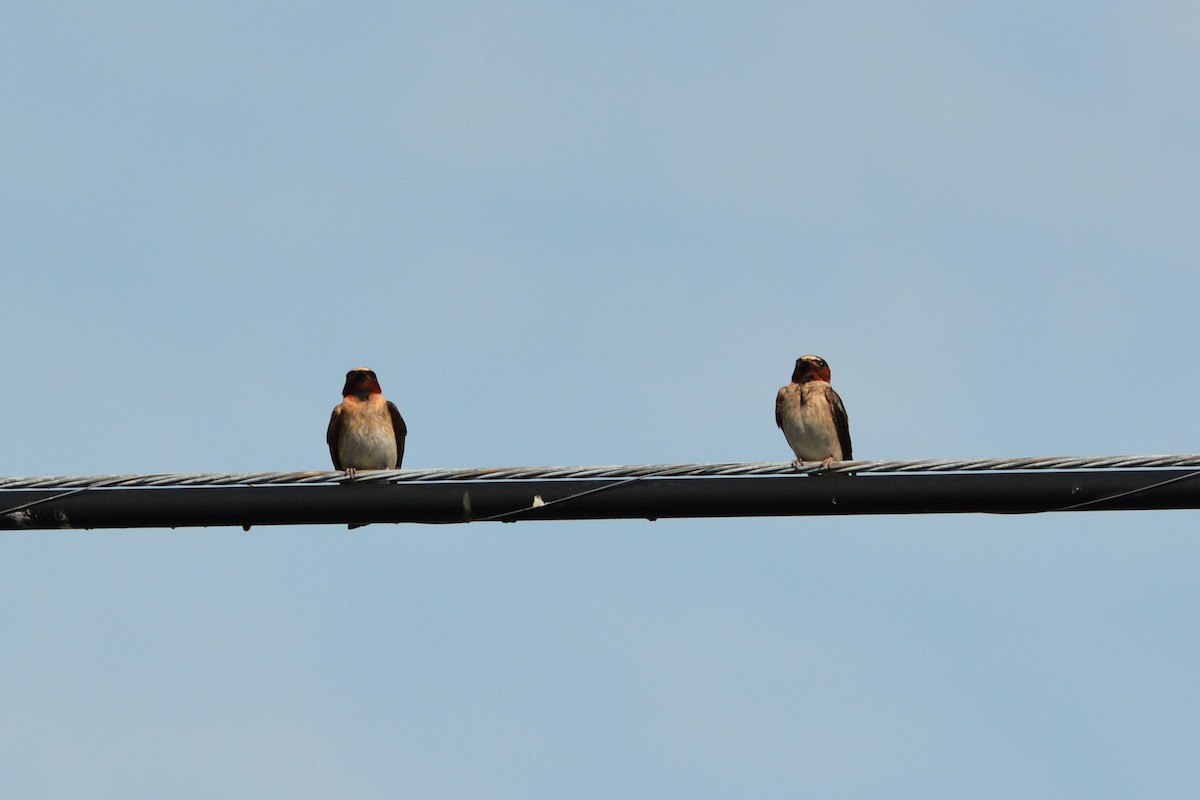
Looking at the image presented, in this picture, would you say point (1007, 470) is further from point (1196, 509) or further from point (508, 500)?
point (508, 500)

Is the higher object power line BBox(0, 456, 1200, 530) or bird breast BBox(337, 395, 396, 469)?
bird breast BBox(337, 395, 396, 469)

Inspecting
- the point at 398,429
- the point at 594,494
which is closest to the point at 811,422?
the point at 398,429

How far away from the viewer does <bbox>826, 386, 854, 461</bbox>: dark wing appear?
1552 cm

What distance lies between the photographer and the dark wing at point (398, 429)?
51.3 ft

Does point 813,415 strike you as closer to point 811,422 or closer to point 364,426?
point 811,422

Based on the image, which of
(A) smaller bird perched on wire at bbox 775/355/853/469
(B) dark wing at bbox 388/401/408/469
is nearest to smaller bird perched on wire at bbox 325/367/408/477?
(B) dark wing at bbox 388/401/408/469

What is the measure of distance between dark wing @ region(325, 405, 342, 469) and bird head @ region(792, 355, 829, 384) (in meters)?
4.03

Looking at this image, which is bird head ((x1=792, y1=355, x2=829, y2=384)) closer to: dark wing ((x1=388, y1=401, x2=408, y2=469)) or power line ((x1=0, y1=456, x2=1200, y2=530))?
dark wing ((x1=388, y1=401, x2=408, y2=469))

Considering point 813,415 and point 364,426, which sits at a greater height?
point 364,426

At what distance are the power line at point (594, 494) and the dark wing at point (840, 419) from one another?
24.8ft

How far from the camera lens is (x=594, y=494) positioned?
7.91 m

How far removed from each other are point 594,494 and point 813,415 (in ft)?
25.5

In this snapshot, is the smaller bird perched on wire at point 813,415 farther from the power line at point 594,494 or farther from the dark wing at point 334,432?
the power line at point 594,494

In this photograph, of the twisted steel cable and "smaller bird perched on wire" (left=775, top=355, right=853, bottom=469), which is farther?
"smaller bird perched on wire" (left=775, top=355, right=853, bottom=469)
